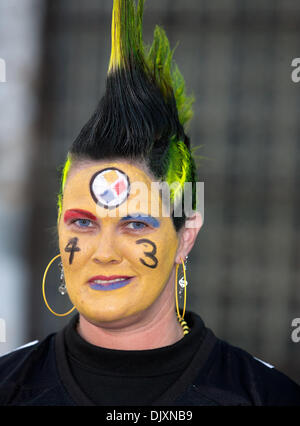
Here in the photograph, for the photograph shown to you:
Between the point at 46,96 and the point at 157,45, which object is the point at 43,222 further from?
the point at 157,45

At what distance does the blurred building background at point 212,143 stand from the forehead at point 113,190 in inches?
90.4

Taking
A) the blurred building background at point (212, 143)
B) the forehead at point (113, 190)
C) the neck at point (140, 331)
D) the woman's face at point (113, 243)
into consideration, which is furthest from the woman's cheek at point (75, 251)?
the blurred building background at point (212, 143)

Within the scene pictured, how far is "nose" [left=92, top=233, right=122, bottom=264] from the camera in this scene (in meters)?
1.72

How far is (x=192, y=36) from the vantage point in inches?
158

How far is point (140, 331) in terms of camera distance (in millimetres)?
1827

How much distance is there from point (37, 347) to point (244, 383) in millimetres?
749

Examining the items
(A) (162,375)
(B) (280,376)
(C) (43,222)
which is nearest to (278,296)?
(C) (43,222)

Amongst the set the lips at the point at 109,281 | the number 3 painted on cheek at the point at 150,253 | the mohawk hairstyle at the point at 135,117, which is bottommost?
the lips at the point at 109,281

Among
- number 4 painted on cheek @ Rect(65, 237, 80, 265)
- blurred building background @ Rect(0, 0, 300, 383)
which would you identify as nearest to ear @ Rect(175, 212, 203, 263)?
number 4 painted on cheek @ Rect(65, 237, 80, 265)

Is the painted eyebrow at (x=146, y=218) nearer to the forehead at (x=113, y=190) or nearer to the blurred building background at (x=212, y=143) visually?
the forehead at (x=113, y=190)

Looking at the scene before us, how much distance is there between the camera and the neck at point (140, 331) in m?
1.81

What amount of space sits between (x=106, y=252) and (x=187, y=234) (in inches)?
14.5

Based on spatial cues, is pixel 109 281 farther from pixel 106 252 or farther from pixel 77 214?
pixel 77 214

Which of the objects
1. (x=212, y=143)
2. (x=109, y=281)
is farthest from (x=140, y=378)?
(x=212, y=143)
